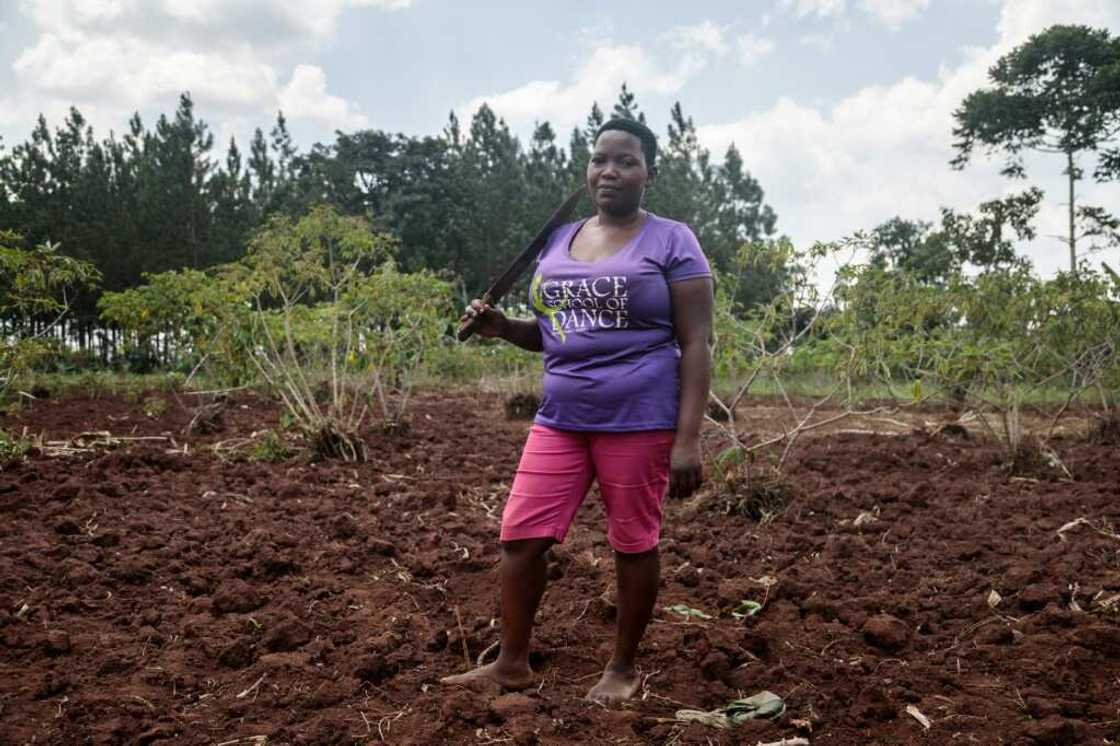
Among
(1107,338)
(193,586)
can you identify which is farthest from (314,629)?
(1107,338)

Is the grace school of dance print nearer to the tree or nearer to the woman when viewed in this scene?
the woman

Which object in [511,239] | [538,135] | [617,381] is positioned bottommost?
[617,381]

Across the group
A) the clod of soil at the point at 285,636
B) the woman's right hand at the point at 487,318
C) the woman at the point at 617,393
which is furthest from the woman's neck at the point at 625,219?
the clod of soil at the point at 285,636

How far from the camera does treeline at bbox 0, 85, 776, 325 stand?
20141 millimetres

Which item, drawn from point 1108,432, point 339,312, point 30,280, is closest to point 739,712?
point 339,312

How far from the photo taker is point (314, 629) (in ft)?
9.14

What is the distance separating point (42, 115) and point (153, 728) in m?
27.0

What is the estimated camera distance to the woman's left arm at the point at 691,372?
2.13 metres

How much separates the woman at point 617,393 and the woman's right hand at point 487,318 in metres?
0.14

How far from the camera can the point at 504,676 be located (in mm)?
2307

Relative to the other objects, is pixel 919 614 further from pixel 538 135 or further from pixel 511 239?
pixel 538 135

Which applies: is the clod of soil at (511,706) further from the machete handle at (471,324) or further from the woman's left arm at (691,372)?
the machete handle at (471,324)

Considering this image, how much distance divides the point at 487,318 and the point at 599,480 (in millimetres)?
549

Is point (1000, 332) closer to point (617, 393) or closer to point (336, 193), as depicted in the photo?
point (617, 393)
